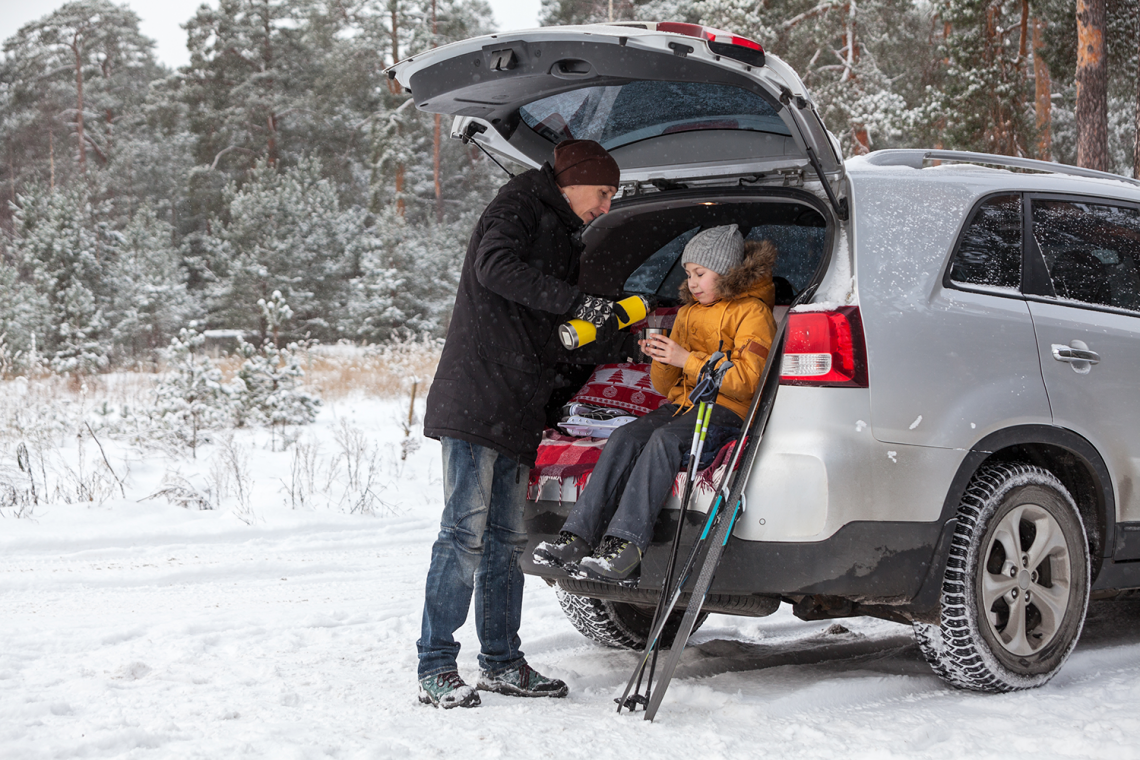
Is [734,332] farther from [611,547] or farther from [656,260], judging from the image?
[656,260]

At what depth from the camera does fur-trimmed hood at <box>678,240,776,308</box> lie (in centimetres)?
365

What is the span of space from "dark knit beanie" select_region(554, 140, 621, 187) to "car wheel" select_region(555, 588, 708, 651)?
1674 millimetres

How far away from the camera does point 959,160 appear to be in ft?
12.8

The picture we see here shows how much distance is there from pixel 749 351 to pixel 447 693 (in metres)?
1.55

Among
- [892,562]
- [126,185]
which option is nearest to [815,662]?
[892,562]

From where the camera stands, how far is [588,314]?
135 inches

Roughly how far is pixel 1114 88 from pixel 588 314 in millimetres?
21215

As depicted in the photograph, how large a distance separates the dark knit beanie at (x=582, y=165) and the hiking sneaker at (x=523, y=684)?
1785 millimetres

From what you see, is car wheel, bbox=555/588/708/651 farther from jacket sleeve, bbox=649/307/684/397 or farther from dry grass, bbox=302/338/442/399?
dry grass, bbox=302/338/442/399

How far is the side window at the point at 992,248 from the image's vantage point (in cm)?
348

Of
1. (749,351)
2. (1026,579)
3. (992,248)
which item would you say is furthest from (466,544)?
(992,248)

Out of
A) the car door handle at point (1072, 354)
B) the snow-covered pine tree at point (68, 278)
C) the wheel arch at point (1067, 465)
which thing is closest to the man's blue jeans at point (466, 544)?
the wheel arch at point (1067, 465)

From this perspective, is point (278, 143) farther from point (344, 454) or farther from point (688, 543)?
point (688, 543)

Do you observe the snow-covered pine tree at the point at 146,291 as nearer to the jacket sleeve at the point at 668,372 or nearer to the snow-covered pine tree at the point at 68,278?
the snow-covered pine tree at the point at 68,278
